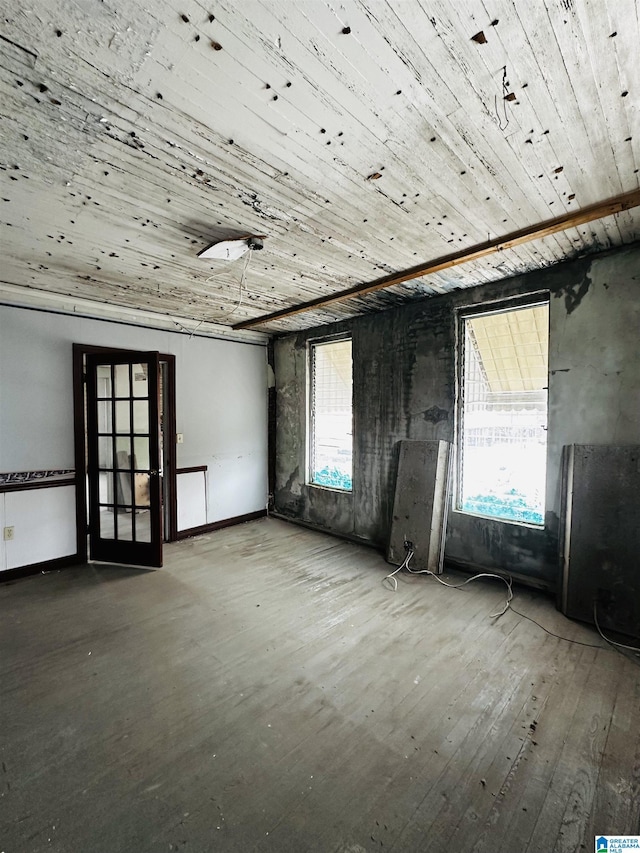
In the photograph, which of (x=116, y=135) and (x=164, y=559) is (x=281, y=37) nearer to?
(x=116, y=135)

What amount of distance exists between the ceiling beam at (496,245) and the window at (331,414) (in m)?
0.97

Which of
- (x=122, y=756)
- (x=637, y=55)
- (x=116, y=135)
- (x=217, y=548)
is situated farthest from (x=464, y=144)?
(x=217, y=548)

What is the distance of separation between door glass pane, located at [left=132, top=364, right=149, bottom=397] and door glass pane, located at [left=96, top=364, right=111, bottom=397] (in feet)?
0.94

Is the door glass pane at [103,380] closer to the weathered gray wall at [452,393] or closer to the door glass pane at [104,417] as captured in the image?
the door glass pane at [104,417]

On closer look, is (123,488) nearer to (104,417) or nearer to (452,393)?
(104,417)

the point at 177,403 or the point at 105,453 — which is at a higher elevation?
the point at 177,403

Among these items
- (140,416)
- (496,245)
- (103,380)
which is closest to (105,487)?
(140,416)

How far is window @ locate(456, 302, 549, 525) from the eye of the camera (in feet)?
10.5

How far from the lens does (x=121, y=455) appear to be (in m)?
3.97

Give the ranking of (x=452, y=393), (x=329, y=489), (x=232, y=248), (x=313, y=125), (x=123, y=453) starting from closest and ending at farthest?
(x=313, y=125)
(x=232, y=248)
(x=452, y=393)
(x=123, y=453)
(x=329, y=489)

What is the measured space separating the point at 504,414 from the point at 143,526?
3.72 metres

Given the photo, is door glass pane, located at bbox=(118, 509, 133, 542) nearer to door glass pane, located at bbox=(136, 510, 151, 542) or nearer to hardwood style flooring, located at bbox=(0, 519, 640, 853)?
door glass pane, located at bbox=(136, 510, 151, 542)

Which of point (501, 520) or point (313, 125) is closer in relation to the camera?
point (313, 125)

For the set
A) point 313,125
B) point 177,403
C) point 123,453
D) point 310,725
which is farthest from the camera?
point 177,403
